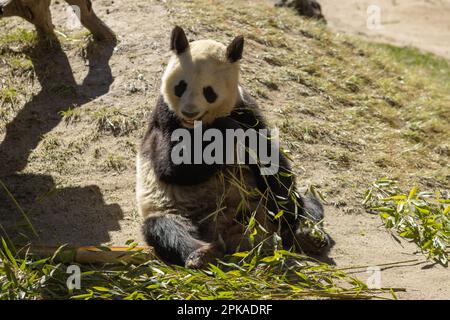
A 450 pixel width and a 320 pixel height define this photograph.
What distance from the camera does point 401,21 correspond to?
16.5 meters

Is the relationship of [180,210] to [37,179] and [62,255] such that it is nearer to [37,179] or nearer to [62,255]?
[62,255]

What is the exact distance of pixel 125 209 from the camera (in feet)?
23.4

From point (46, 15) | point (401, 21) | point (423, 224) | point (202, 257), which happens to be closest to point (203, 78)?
point (202, 257)

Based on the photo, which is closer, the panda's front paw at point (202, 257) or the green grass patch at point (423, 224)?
the panda's front paw at point (202, 257)

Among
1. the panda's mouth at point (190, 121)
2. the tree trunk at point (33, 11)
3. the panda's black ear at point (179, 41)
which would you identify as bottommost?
the panda's mouth at point (190, 121)

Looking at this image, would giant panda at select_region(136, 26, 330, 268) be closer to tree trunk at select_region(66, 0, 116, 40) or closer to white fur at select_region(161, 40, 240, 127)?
white fur at select_region(161, 40, 240, 127)

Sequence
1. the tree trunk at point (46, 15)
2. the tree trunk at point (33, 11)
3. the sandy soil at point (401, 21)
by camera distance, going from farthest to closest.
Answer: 1. the sandy soil at point (401, 21)
2. the tree trunk at point (46, 15)
3. the tree trunk at point (33, 11)

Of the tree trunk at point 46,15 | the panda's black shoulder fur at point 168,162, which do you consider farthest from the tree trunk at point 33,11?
the panda's black shoulder fur at point 168,162

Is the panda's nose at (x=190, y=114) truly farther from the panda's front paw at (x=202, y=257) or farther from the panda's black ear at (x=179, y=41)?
the panda's front paw at (x=202, y=257)

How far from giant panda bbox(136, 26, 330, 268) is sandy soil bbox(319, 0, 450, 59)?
941 centimetres

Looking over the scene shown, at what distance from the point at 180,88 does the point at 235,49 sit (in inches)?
22.0

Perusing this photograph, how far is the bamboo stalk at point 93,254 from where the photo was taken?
5.52 m

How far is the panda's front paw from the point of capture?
556 cm
